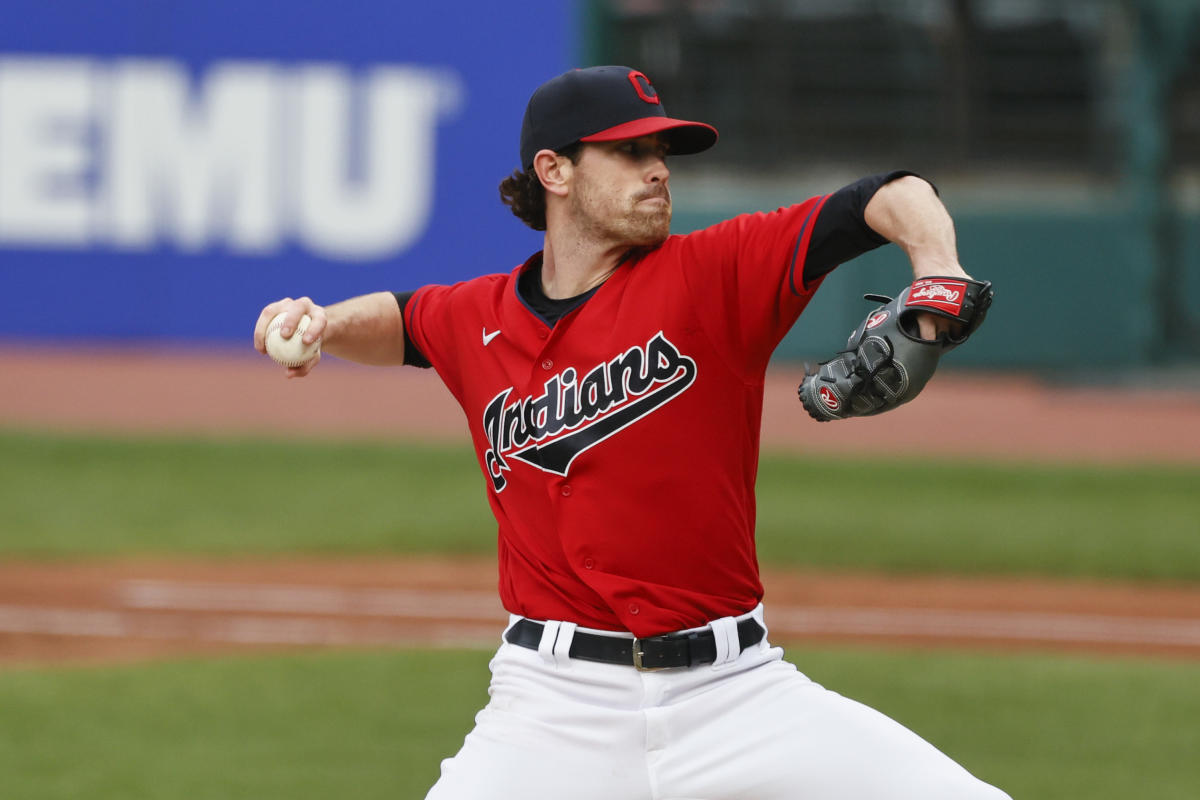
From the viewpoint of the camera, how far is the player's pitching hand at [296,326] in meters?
3.26

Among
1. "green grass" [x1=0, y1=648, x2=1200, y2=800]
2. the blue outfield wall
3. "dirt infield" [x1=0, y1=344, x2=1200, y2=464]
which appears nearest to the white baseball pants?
"green grass" [x1=0, y1=648, x2=1200, y2=800]

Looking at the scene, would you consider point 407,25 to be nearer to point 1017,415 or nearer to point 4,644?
point 1017,415

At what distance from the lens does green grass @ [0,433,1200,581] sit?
1005 cm

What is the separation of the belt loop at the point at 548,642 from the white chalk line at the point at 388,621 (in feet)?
15.0

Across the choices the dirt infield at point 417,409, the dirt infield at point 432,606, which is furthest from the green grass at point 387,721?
the dirt infield at point 417,409

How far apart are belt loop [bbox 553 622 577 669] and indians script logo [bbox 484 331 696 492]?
0.32m

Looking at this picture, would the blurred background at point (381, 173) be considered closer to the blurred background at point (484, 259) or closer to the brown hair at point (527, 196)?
the blurred background at point (484, 259)

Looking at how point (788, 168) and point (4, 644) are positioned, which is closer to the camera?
point (4, 644)

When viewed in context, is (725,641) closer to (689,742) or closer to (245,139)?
(689,742)

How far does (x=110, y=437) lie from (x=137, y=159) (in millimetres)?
3287

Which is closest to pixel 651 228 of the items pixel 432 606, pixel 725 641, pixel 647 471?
pixel 647 471

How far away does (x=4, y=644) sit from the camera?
306 inches

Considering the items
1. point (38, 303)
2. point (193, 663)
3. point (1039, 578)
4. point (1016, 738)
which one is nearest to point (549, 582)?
point (1016, 738)

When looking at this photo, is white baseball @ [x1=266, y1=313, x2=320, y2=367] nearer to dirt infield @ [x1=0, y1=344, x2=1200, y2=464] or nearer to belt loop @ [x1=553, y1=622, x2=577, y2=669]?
belt loop @ [x1=553, y1=622, x2=577, y2=669]
